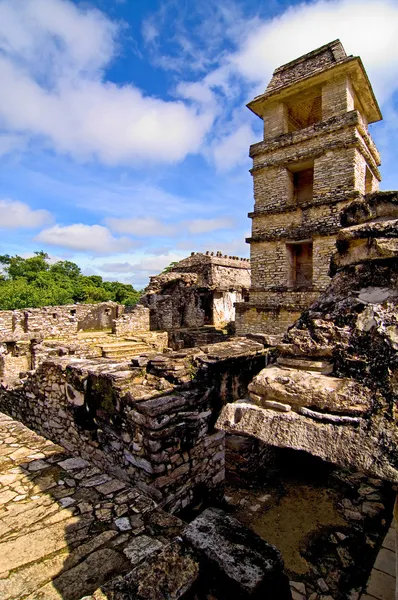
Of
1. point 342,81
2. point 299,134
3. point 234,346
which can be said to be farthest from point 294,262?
point 234,346

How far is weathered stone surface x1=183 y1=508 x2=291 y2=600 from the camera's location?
5.90ft

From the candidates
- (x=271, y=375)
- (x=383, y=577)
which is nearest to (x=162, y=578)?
(x=271, y=375)

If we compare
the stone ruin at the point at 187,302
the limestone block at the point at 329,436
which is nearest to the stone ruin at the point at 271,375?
the limestone block at the point at 329,436

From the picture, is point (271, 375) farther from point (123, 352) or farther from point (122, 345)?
point (122, 345)

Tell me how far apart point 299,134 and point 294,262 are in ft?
16.4

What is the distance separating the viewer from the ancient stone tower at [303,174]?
444 inches

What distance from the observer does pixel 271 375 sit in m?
1.76

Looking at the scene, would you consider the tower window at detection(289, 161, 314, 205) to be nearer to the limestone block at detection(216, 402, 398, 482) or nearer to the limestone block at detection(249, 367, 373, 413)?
the limestone block at detection(249, 367, 373, 413)

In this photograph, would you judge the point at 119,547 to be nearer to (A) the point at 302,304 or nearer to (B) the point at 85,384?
(B) the point at 85,384

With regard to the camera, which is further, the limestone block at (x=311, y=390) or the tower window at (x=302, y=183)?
the tower window at (x=302, y=183)

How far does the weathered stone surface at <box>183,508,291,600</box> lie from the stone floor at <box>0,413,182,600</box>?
79 cm

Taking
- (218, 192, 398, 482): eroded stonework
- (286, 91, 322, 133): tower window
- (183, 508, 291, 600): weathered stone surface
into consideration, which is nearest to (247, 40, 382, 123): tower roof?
(286, 91, 322, 133): tower window

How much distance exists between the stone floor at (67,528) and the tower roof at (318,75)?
14.2m

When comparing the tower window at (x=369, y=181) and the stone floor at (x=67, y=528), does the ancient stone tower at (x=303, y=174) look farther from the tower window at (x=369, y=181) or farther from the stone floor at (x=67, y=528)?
the stone floor at (x=67, y=528)
